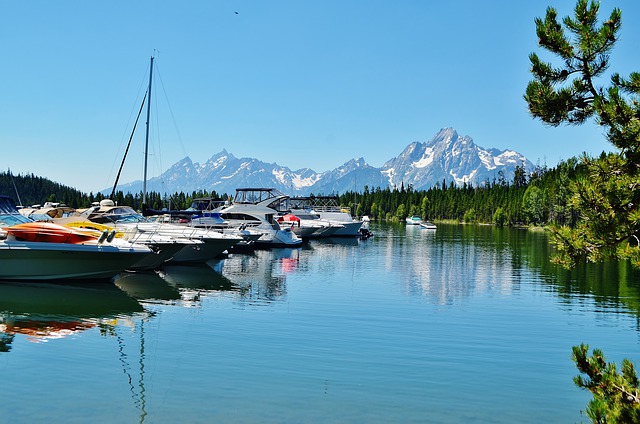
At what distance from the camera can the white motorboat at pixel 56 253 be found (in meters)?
28.4

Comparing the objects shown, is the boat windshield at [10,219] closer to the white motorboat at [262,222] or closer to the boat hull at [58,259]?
the boat hull at [58,259]

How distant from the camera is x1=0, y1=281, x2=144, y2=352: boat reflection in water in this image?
2022 centimetres

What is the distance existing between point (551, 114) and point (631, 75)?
1.13m

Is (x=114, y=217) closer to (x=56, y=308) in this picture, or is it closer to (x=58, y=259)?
(x=58, y=259)

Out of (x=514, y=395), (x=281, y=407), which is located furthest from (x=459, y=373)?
(x=281, y=407)

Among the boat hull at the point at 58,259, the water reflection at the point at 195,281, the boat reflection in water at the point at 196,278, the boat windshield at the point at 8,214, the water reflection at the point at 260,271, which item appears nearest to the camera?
the boat hull at the point at 58,259

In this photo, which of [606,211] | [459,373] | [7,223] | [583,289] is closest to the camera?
[606,211]

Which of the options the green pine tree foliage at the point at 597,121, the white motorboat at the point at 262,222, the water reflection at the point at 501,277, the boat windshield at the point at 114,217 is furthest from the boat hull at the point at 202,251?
the green pine tree foliage at the point at 597,121

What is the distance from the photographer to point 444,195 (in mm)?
197375

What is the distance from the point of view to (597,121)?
25.6 ft

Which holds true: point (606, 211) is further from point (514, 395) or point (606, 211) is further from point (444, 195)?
point (444, 195)

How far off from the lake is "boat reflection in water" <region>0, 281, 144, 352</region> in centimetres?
9

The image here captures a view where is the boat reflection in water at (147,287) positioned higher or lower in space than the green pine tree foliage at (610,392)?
lower

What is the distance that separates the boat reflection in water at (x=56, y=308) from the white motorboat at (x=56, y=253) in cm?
59
